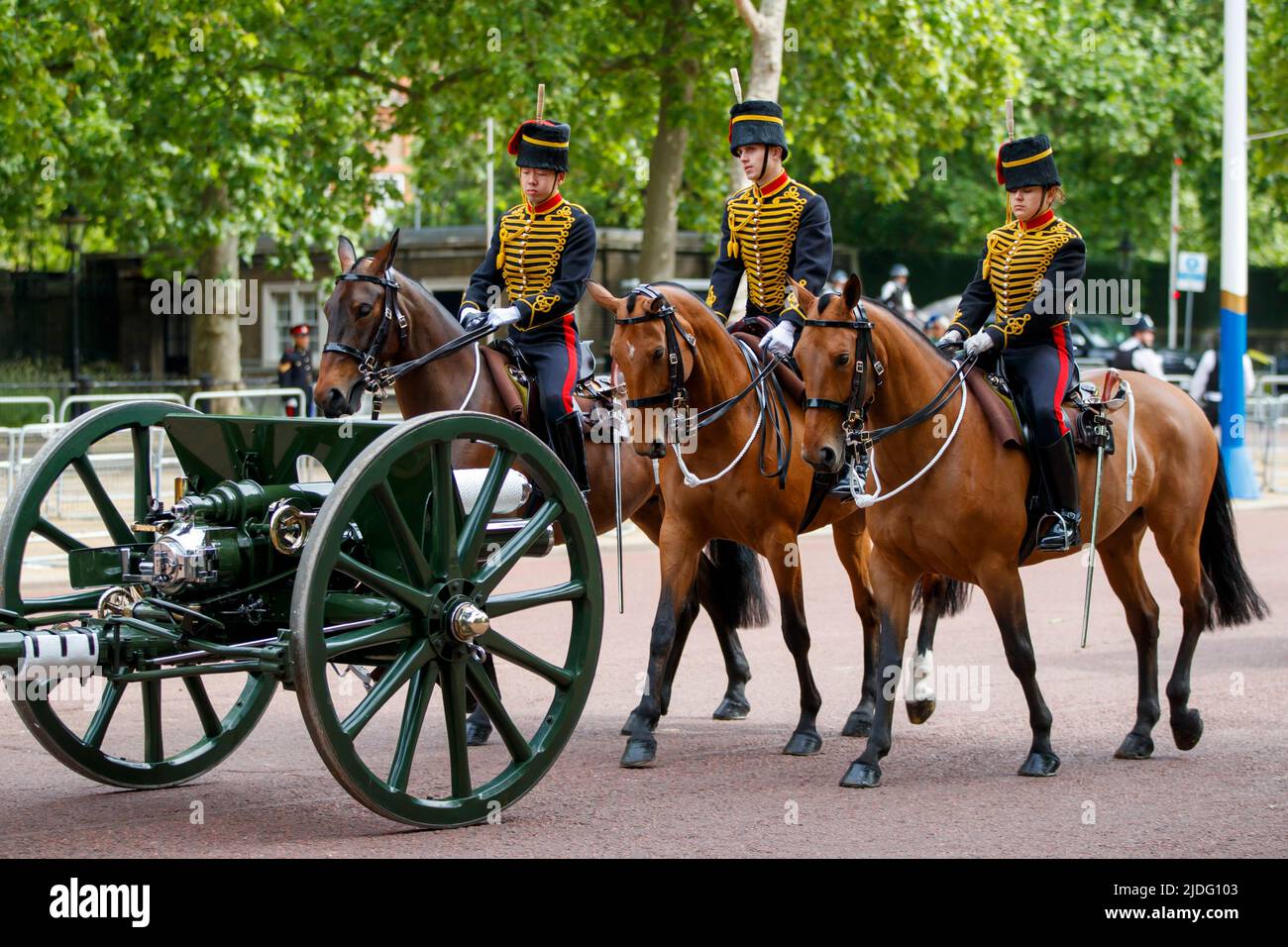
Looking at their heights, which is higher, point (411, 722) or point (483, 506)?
point (483, 506)

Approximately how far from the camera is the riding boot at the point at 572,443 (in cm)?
860

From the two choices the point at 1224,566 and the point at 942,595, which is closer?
the point at 1224,566

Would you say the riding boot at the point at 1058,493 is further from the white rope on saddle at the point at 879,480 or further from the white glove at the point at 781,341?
the white glove at the point at 781,341

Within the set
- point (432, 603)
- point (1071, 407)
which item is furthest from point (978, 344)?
point (432, 603)

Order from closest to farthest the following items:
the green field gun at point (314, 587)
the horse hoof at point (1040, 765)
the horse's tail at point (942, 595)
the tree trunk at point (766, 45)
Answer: the green field gun at point (314, 587)
the horse hoof at point (1040, 765)
the horse's tail at point (942, 595)
the tree trunk at point (766, 45)

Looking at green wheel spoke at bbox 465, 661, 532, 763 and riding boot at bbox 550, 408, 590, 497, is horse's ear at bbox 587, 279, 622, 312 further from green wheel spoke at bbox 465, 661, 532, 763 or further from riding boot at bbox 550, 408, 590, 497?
green wheel spoke at bbox 465, 661, 532, 763

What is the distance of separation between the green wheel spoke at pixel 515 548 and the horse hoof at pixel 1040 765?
2325 mm

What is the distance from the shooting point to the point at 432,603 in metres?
5.91

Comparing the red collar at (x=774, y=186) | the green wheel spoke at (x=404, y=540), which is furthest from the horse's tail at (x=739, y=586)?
the green wheel spoke at (x=404, y=540)

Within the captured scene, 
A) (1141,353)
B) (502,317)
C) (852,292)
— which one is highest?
(852,292)

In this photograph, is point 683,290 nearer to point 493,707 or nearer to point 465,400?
point 465,400

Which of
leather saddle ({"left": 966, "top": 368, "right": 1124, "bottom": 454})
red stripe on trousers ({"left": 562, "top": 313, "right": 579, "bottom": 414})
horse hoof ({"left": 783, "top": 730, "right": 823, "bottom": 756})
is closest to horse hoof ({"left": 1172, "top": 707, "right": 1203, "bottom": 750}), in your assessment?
leather saddle ({"left": 966, "top": 368, "right": 1124, "bottom": 454})

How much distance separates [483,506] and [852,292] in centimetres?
172
